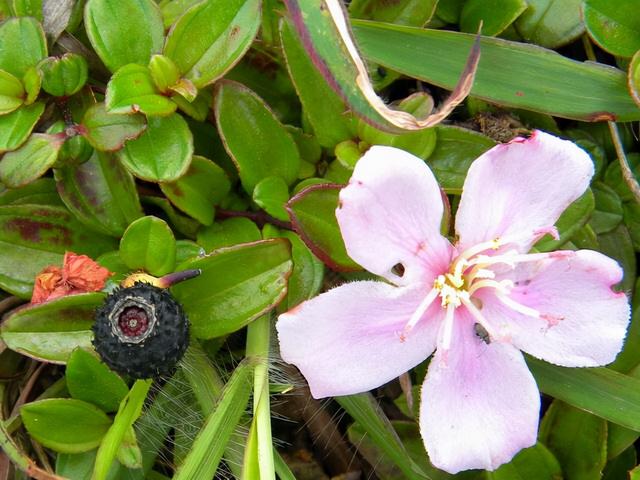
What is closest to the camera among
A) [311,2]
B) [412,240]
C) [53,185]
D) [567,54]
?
[412,240]

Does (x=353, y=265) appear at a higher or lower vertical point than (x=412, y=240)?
lower

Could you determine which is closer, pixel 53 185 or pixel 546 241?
pixel 546 241

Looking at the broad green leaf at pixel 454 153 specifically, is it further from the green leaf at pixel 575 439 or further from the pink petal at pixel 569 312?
the green leaf at pixel 575 439

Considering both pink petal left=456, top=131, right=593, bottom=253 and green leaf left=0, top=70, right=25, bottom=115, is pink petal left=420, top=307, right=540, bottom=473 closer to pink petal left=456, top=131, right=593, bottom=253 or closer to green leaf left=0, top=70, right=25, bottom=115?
pink petal left=456, top=131, right=593, bottom=253

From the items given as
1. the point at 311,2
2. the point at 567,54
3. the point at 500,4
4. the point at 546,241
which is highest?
the point at 311,2

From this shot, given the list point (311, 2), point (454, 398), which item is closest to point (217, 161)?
point (311, 2)

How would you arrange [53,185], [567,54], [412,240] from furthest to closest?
[567,54] < [53,185] < [412,240]

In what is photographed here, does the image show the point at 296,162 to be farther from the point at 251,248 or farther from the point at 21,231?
the point at 21,231
